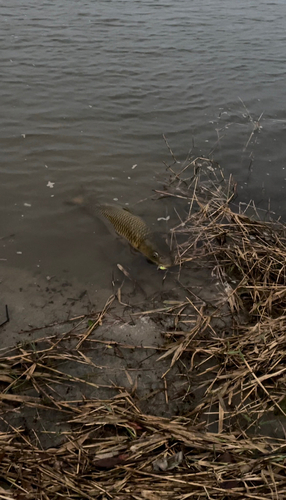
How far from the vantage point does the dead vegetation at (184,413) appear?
7.35 feet

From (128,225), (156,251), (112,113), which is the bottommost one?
(156,251)

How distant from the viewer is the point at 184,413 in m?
2.70

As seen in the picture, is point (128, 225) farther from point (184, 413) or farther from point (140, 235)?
point (184, 413)

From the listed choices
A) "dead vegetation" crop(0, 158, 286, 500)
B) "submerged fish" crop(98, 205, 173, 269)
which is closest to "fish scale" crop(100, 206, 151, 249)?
"submerged fish" crop(98, 205, 173, 269)

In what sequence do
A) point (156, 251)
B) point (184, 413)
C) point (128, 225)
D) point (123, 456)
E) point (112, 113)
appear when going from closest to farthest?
1. point (123, 456)
2. point (184, 413)
3. point (156, 251)
4. point (128, 225)
5. point (112, 113)

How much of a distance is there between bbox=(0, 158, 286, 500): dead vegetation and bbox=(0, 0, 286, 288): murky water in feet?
3.11

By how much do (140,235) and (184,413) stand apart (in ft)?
6.34

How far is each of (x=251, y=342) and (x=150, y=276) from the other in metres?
1.29

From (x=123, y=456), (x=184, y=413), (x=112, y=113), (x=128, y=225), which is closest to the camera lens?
(x=123, y=456)

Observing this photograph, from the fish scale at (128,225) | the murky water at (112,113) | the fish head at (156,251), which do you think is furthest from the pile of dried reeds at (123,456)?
the fish scale at (128,225)

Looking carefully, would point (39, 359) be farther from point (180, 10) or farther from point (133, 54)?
point (180, 10)

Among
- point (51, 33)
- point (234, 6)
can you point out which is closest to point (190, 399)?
point (51, 33)

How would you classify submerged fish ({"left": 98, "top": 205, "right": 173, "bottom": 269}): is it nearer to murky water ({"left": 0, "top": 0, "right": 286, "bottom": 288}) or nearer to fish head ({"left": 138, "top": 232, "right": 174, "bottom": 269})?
fish head ({"left": 138, "top": 232, "right": 174, "bottom": 269})

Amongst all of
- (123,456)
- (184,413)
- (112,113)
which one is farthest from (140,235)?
(112,113)
